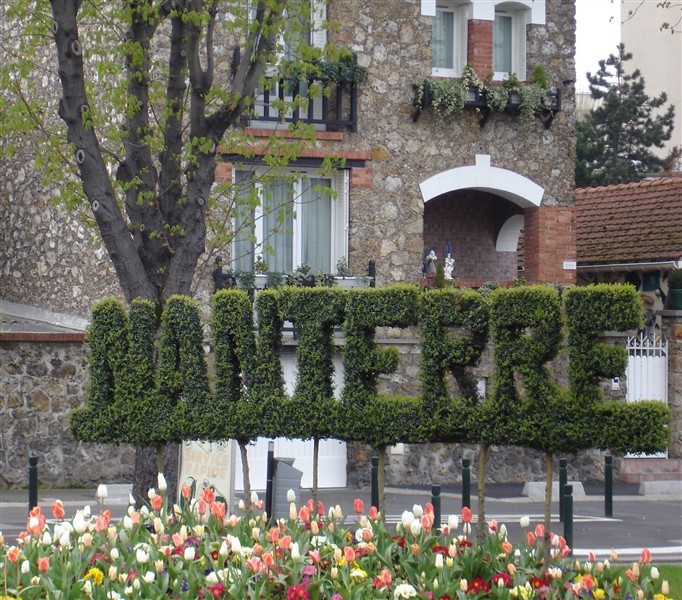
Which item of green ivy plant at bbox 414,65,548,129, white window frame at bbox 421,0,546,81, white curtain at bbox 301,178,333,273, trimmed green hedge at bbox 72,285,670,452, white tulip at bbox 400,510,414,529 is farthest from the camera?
white window frame at bbox 421,0,546,81

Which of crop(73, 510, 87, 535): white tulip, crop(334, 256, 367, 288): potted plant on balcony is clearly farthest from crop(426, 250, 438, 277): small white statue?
crop(73, 510, 87, 535): white tulip

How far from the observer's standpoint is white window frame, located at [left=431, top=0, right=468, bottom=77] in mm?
21750

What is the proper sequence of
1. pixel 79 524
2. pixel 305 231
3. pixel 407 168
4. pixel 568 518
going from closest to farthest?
1. pixel 79 524
2. pixel 568 518
3. pixel 305 231
4. pixel 407 168

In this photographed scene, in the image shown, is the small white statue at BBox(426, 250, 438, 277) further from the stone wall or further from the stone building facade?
the stone wall

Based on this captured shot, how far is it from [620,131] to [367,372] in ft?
97.1

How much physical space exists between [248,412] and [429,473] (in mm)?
11432

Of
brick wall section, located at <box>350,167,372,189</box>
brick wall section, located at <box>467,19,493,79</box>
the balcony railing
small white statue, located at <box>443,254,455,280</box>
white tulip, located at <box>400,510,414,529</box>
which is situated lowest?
white tulip, located at <box>400,510,414,529</box>

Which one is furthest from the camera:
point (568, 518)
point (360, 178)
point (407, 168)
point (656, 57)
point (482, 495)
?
point (656, 57)

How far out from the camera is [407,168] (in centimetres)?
2142

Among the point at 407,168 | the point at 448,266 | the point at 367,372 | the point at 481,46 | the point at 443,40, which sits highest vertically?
the point at 443,40

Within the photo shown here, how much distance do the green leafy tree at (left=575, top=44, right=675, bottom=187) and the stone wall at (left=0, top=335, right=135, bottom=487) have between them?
21322 millimetres

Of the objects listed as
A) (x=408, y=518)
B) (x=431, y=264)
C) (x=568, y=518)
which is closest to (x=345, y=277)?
(x=431, y=264)

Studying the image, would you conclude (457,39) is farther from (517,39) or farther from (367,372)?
(367,372)

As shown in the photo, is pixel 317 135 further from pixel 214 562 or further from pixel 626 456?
pixel 214 562
